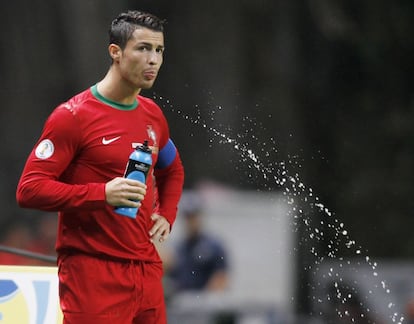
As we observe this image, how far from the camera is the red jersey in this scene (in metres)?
5.94

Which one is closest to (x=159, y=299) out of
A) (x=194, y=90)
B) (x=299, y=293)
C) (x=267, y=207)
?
(x=267, y=207)

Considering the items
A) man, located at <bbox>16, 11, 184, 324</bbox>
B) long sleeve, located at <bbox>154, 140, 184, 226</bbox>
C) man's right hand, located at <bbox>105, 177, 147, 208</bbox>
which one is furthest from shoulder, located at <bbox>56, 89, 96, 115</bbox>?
long sleeve, located at <bbox>154, 140, 184, 226</bbox>

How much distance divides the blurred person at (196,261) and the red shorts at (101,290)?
6.37 meters

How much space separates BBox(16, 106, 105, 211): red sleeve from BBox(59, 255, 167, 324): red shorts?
1.07ft

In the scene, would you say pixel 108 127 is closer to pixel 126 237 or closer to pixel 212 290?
pixel 126 237

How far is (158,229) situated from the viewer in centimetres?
638

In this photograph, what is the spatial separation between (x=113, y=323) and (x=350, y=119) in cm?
1576

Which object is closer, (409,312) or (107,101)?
(107,101)

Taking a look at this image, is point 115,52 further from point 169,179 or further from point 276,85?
point 276,85

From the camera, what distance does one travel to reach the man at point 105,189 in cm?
595

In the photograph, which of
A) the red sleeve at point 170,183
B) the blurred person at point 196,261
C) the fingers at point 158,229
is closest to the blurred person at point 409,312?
the blurred person at point 196,261

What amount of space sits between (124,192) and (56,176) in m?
0.35

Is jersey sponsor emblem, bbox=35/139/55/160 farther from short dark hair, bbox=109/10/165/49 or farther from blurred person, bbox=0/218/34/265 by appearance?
blurred person, bbox=0/218/34/265

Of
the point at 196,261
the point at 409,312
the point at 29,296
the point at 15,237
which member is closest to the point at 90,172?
the point at 29,296
